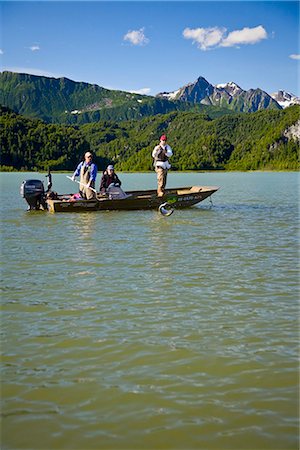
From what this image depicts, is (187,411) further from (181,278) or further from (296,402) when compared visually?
(181,278)

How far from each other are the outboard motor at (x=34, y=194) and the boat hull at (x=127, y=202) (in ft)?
3.03

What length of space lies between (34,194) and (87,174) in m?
3.30

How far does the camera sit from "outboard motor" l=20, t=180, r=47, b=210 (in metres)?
28.6

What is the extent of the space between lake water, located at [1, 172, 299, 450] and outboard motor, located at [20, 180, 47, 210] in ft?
39.8

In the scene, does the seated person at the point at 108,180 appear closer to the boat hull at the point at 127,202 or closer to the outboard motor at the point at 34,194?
the boat hull at the point at 127,202

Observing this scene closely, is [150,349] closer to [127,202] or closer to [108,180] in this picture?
[127,202]

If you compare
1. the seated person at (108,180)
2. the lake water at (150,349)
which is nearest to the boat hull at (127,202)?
the seated person at (108,180)

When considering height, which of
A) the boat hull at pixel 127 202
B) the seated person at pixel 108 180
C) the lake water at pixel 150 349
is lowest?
the lake water at pixel 150 349

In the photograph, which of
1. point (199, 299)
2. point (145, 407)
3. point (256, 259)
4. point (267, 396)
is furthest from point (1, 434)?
point (256, 259)

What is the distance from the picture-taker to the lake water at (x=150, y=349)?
5.88 m

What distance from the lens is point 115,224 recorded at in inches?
947

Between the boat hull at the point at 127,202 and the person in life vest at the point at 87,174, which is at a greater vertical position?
the person in life vest at the point at 87,174

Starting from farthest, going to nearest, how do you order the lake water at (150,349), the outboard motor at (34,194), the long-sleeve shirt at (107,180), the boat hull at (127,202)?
the long-sleeve shirt at (107,180), the outboard motor at (34,194), the boat hull at (127,202), the lake water at (150,349)

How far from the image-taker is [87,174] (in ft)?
90.7
